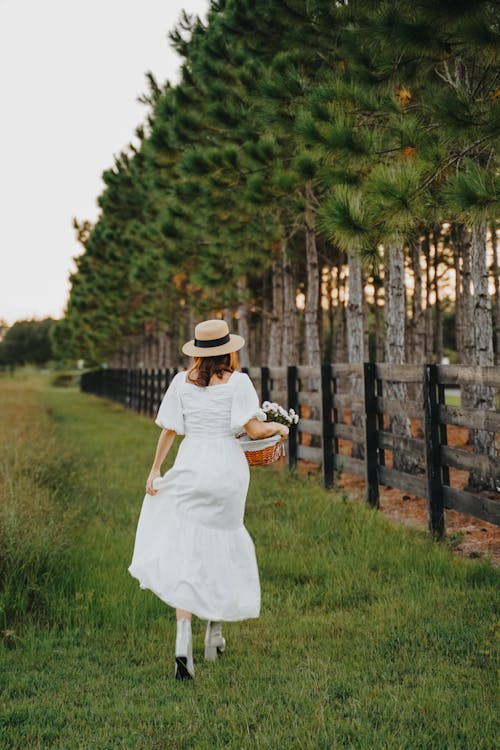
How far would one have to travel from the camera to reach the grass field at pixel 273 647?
3.29 meters

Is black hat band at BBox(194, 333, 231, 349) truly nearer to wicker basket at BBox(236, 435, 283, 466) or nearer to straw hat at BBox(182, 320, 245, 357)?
straw hat at BBox(182, 320, 245, 357)

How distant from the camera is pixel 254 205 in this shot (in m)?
11.3

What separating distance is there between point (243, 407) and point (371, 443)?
4.28 metres

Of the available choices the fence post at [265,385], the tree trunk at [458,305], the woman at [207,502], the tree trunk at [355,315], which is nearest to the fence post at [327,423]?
the tree trunk at [355,315]

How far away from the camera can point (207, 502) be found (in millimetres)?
4188

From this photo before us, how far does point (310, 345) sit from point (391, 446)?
687 centimetres

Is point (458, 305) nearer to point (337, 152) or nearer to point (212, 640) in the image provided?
point (337, 152)

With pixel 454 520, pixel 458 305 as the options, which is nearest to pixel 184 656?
pixel 454 520

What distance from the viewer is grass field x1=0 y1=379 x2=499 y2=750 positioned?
3.29 meters

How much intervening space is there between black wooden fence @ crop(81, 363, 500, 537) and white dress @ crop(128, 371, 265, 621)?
243cm

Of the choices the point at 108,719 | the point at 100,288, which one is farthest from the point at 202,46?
the point at 100,288

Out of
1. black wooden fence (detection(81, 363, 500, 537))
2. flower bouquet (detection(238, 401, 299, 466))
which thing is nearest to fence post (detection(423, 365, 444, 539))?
black wooden fence (detection(81, 363, 500, 537))

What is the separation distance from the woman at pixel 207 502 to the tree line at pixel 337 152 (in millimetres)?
2857

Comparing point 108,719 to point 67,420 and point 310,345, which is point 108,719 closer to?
point 310,345
